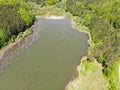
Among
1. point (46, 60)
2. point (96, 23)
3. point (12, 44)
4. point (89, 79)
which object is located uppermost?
point (96, 23)

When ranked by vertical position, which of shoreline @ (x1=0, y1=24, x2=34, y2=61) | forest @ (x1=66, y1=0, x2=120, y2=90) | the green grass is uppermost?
forest @ (x1=66, y1=0, x2=120, y2=90)

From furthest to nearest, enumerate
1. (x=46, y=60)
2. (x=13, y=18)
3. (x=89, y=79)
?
(x=13, y=18) < (x=46, y=60) < (x=89, y=79)

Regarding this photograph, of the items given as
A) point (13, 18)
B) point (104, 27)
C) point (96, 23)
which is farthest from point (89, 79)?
point (13, 18)

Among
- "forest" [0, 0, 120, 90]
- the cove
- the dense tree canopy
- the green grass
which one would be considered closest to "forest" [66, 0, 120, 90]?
"forest" [0, 0, 120, 90]

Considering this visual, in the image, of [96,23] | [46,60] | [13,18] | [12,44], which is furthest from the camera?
[13,18]

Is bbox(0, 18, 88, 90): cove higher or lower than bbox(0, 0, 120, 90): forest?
lower

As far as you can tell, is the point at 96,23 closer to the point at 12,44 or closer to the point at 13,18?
the point at 12,44

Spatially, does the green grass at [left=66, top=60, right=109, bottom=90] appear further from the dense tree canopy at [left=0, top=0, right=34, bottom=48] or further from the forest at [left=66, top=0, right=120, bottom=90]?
the dense tree canopy at [left=0, top=0, right=34, bottom=48]
